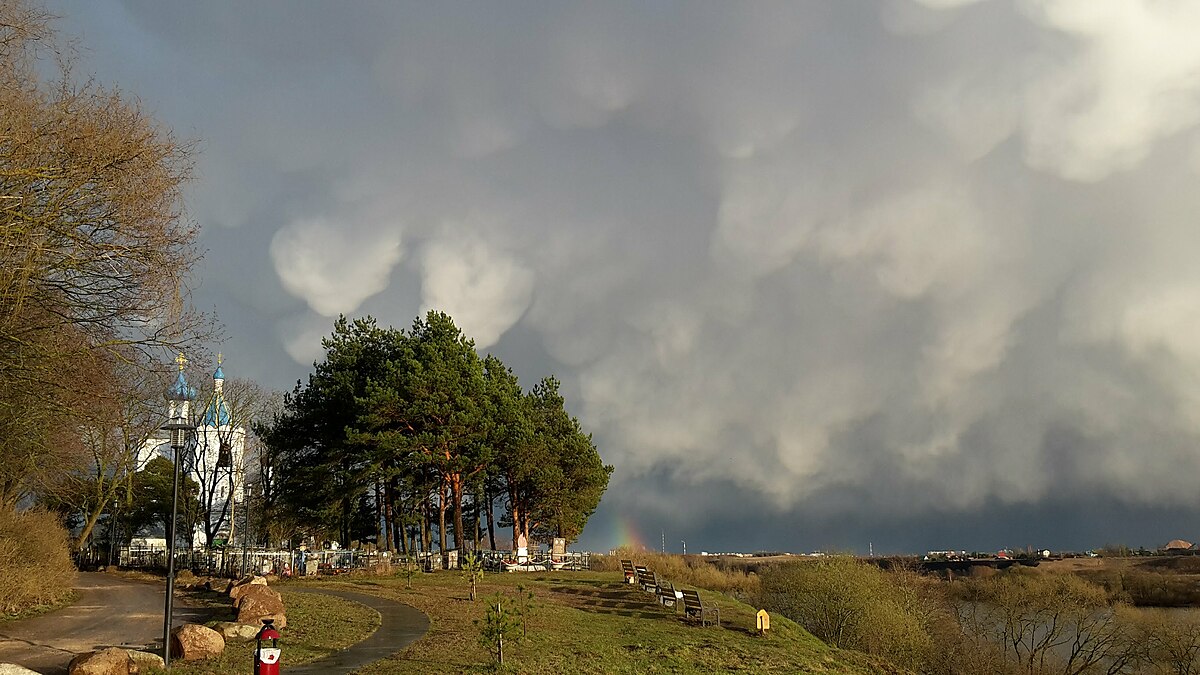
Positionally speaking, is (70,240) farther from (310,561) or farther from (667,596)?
(310,561)

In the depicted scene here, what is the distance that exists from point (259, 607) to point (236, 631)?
1567mm

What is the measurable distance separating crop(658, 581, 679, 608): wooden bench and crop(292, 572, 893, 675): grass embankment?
339mm

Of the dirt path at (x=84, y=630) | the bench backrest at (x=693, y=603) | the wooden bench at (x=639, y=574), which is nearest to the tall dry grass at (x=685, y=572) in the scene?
the wooden bench at (x=639, y=574)

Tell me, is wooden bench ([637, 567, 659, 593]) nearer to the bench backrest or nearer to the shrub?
the bench backrest

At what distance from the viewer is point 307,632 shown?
787 inches

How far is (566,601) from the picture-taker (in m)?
31.1

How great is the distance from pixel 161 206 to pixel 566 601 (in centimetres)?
2164

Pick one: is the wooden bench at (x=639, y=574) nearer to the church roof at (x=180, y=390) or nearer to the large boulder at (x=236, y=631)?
the large boulder at (x=236, y=631)

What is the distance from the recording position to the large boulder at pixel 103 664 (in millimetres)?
13984

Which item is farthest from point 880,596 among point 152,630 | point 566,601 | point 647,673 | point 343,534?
point 343,534

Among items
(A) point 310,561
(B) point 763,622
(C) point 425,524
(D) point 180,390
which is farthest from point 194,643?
(C) point 425,524

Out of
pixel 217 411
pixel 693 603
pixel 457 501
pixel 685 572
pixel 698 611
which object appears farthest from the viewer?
pixel 217 411

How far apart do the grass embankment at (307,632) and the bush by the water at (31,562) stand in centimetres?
422

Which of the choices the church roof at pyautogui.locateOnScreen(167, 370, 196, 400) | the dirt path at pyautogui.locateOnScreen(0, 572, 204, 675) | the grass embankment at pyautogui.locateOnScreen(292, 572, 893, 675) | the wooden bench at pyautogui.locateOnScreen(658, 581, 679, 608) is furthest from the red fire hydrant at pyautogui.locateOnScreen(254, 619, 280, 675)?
the wooden bench at pyautogui.locateOnScreen(658, 581, 679, 608)
